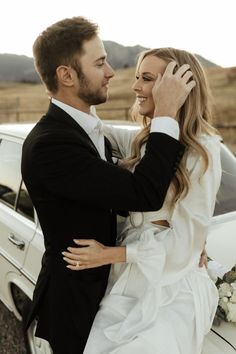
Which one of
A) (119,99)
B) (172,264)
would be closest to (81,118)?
(172,264)

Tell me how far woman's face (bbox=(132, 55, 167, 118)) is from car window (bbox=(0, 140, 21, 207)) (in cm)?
136

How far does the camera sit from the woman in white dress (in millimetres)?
1572

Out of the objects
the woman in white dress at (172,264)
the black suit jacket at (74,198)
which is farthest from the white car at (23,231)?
the black suit jacket at (74,198)

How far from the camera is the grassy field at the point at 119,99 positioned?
571 inches

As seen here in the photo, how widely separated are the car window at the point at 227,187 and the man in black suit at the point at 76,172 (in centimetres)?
113

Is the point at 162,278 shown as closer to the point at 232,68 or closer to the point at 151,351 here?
the point at 151,351

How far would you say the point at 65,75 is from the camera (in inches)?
66.7

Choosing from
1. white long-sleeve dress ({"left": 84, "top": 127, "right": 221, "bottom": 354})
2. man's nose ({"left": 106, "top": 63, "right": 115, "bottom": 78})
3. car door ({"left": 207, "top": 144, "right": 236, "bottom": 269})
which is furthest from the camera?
car door ({"left": 207, "top": 144, "right": 236, "bottom": 269})

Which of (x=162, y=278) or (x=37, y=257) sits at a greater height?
(x=162, y=278)

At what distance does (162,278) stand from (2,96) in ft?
69.3

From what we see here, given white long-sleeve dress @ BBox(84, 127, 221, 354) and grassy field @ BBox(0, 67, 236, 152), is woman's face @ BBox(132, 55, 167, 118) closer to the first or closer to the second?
white long-sleeve dress @ BBox(84, 127, 221, 354)

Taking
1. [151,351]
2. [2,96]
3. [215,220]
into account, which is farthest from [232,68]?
[151,351]

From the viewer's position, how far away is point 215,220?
8.32 feet

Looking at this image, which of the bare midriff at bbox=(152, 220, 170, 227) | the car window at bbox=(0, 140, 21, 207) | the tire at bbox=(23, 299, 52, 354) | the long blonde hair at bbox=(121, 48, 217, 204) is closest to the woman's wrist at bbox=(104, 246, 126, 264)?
the bare midriff at bbox=(152, 220, 170, 227)
